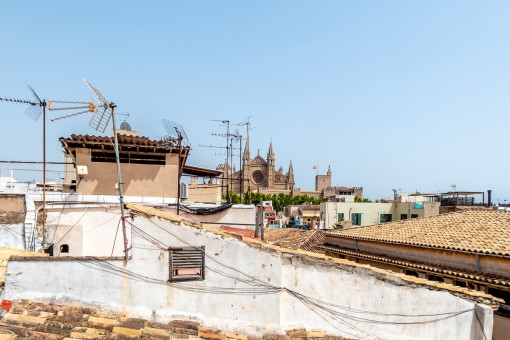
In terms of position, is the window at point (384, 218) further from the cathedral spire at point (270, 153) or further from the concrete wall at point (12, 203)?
the cathedral spire at point (270, 153)

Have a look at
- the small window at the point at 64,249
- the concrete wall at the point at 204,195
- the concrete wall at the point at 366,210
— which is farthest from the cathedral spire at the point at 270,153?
the small window at the point at 64,249

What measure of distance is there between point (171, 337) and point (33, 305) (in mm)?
2566

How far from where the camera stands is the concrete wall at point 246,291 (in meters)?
5.94

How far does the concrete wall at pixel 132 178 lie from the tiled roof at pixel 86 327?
8053 millimetres

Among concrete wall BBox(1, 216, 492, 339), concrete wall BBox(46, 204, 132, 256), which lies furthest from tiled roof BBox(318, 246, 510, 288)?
concrete wall BBox(46, 204, 132, 256)

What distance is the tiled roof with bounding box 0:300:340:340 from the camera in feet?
16.6

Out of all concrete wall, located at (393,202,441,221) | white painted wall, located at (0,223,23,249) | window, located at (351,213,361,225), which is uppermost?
white painted wall, located at (0,223,23,249)

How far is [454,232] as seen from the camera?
551 inches

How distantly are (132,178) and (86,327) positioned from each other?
8.94 m

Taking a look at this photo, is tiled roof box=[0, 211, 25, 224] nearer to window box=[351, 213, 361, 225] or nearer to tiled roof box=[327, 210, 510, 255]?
tiled roof box=[327, 210, 510, 255]

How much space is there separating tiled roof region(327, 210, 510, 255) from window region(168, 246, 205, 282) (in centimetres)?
996

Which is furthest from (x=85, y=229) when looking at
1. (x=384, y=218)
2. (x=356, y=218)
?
(x=384, y=218)

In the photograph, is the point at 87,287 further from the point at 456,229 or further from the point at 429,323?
the point at 456,229

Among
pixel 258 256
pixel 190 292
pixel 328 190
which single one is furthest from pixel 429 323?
pixel 328 190
